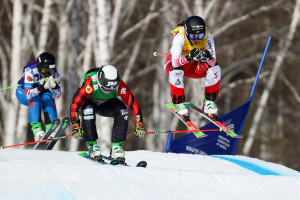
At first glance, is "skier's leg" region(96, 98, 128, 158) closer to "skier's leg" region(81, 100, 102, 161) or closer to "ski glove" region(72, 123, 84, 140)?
"skier's leg" region(81, 100, 102, 161)

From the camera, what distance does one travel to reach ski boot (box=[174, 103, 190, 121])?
30.5 feet

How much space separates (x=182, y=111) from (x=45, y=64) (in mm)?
2198

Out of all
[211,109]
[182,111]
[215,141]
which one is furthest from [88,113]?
[215,141]

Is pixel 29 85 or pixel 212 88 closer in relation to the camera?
pixel 212 88

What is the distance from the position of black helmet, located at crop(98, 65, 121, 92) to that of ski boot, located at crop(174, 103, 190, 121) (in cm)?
170

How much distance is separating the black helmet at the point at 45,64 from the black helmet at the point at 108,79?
1752 millimetres

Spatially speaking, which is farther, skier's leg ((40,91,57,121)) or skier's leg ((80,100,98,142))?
skier's leg ((40,91,57,121))

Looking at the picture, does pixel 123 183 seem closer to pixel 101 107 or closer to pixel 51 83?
pixel 101 107

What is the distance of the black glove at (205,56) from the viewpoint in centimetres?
853

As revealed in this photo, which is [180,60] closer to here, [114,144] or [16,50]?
[114,144]

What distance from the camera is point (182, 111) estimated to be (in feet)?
30.5

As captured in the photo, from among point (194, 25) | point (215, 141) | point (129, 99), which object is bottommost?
point (215, 141)

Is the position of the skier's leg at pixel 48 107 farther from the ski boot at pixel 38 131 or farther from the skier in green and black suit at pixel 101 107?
the skier in green and black suit at pixel 101 107

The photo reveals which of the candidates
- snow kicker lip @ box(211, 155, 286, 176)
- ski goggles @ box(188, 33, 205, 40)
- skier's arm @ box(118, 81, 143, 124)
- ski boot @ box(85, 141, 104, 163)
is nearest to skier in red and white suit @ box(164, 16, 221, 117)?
ski goggles @ box(188, 33, 205, 40)
